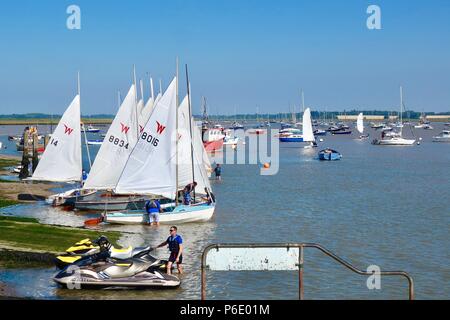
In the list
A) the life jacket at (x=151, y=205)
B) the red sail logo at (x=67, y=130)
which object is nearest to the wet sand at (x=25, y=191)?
the red sail logo at (x=67, y=130)

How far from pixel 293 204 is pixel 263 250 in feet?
116

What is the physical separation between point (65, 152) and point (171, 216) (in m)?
12.1

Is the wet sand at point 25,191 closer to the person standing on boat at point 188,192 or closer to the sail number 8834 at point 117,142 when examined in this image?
the sail number 8834 at point 117,142

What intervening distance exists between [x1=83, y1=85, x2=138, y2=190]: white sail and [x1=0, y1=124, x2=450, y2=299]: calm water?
2803 mm

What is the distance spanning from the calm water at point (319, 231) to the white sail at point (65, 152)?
2390 millimetres

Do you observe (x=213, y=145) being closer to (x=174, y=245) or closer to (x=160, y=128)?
(x=160, y=128)

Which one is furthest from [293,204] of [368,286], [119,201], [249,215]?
[368,286]

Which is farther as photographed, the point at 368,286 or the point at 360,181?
the point at 360,181

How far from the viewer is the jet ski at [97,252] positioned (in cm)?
2189

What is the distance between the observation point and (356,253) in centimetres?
3123

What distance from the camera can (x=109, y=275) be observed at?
21656 millimetres

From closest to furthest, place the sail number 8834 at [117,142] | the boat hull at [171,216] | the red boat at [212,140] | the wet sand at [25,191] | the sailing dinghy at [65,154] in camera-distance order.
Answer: the boat hull at [171,216] → the sail number 8834 at [117,142] → the sailing dinghy at [65,154] → the wet sand at [25,191] → the red boat at [212,140]
